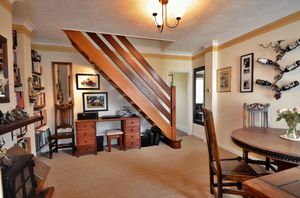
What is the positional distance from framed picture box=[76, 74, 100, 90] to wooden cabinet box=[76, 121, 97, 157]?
954 mm

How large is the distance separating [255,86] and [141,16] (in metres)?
2.35

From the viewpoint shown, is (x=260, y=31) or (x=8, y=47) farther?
(x=260, y=31)

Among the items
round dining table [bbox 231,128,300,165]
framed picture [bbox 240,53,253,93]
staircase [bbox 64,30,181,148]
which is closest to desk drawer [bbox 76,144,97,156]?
Answer: staircase [bbox 64,30,181,148]

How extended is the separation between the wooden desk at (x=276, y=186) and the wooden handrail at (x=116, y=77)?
2.68 metres

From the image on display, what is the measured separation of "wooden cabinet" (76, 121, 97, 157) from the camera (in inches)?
138

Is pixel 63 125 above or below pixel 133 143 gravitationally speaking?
above

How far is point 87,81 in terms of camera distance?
13.3 ft

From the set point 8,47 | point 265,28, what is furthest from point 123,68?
point 265,28

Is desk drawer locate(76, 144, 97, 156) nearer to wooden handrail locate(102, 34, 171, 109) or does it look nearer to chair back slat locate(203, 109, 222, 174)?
wooden handrail locate(102, 34, 171, 109)

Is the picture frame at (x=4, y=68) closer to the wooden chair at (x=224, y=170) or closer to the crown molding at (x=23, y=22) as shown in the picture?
the crown molding at (x=23, y=22)

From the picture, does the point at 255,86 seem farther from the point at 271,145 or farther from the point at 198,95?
the point at 198,95

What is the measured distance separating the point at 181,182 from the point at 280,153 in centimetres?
136

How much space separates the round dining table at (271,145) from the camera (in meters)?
1.45

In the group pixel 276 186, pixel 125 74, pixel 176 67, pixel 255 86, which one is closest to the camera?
pixel 276 186
